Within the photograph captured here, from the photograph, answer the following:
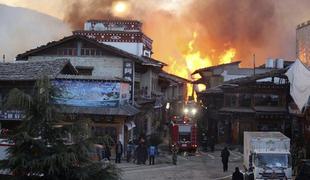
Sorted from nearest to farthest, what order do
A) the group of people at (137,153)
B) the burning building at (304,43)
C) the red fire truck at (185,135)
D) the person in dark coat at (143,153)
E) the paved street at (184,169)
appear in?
the paved street at (184,169), the group of people at (137,153), the person in dark coat at (143,153), the red fire truck at (185,135), the burning building at (304,43)

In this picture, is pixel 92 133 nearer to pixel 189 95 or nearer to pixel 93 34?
pixel 93 34

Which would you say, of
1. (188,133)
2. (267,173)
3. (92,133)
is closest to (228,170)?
(267,173)

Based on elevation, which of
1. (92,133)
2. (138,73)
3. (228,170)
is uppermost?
(138,73)

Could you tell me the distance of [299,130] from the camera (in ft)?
153

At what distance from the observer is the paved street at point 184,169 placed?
30.3 m

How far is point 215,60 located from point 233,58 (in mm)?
3552

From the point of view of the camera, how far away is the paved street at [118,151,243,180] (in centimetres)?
3030

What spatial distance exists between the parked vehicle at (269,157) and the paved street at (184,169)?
3308 mm

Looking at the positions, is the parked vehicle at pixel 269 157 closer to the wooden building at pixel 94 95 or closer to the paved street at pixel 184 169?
the paved street at pixel 184 169

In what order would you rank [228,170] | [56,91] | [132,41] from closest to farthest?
[56,91], [228,170], [132,41]

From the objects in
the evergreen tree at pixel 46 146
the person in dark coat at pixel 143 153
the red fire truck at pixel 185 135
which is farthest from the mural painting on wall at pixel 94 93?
the evergreen tree at pixel 46 146

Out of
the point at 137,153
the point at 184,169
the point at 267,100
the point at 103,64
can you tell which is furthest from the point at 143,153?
the point at 267,100

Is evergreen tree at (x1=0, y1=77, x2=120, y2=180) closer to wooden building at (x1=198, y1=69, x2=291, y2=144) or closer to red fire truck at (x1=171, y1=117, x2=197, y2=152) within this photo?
red fire truck at (x1=171, y1=117, x2=197, y2=152)

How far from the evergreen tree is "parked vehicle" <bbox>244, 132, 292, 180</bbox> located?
54.5 feet
